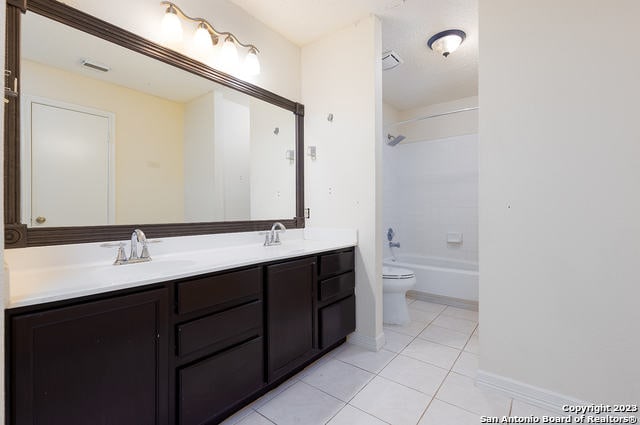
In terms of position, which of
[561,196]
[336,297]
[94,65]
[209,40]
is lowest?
[336,297]

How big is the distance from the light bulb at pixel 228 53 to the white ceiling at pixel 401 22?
33cm

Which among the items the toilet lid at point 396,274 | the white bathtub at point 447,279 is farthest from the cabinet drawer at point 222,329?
the white bathtub at point 447,279

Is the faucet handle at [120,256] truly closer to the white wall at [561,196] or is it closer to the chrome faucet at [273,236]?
the chrome faucet at [273,236]

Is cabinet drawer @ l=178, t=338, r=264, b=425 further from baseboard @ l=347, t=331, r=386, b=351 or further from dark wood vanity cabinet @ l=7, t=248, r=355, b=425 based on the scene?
baseboard @ l=347, t=331, r=386, b=351

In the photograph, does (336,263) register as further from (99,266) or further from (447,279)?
(447,279)

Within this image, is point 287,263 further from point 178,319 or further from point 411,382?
point 411,382

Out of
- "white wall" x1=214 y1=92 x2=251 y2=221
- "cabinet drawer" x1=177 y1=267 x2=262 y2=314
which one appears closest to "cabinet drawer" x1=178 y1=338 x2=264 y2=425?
"cabinet drawer" x1=177 y1=267 x2=262 y2=314

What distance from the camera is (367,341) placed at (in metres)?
2.10

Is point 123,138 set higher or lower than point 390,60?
lower

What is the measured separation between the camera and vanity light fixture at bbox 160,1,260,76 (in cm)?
153

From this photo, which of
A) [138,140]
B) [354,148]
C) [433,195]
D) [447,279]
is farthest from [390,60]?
[447,279]

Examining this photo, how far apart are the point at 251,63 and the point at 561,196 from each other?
2.05 metres

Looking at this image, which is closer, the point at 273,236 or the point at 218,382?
the point at 218,382

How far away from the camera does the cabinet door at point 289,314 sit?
1.50 m
